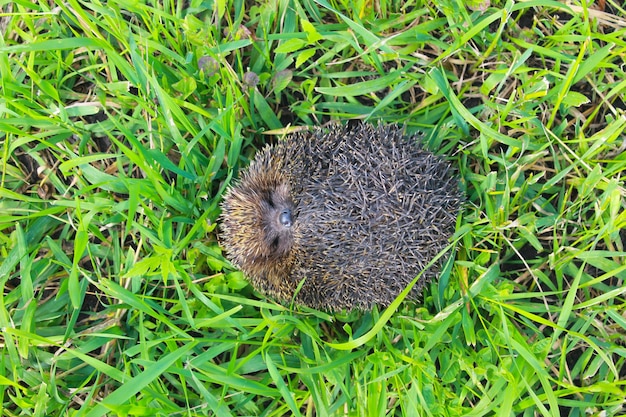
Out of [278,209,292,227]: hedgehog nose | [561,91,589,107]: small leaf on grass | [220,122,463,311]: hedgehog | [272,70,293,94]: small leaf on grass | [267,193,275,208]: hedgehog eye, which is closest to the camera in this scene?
[220,122,463,311]: hedgehog

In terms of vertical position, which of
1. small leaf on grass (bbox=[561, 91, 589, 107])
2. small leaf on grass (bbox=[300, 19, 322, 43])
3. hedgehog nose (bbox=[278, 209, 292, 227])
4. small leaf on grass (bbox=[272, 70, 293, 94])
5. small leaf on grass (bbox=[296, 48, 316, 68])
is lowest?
hedgehog nose (bbox=[278, 209, 292, 227])

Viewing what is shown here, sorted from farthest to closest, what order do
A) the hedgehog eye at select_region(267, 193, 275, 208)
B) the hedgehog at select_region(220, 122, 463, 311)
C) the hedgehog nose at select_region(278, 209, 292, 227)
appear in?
1. the hedgehog eye at select_region(267, 193, 275, 208)
2. the hedgehog nose at select_region(278, 209, 292, 227)
3. the hedgehog at select_region(220, 122, 463, 311)

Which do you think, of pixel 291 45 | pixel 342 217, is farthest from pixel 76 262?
pixel 291 45

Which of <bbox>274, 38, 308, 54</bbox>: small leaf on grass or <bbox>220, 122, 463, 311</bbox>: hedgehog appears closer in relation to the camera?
<bbox>220, 122, 463, 311</bbox>: hedgehog

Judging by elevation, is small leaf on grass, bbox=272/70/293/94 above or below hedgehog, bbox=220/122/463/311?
above

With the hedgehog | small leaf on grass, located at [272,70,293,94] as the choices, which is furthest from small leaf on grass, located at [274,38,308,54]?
the hedgehog

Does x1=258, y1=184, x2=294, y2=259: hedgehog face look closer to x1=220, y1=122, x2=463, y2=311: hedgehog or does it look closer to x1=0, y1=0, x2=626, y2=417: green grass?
x1=220, y1=122, x2=463, y2=311: hedgehog

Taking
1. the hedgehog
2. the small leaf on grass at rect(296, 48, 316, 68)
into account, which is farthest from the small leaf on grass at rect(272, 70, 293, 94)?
the hedgehog

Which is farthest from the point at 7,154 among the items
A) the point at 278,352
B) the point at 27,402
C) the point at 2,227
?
the point at 278,352
